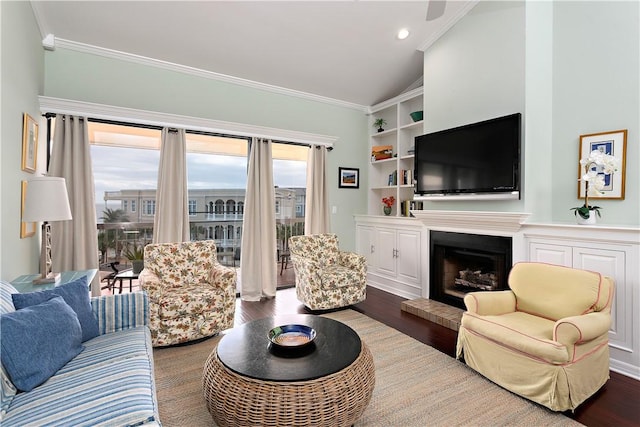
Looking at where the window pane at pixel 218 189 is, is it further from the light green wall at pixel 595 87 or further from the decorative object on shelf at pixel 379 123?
the light green wall at pixel 595 87

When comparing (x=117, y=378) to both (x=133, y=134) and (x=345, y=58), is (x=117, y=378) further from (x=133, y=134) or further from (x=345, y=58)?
(x=345, y=58)

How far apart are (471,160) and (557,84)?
109cm

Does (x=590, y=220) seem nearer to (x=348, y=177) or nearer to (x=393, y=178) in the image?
(x=393, y=178)

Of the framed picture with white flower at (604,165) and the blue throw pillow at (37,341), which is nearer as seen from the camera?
the blue throw pillow at (37,341)

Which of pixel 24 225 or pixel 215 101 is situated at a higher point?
pixel 215 101

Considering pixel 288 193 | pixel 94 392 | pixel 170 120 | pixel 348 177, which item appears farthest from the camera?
pixel 348 177

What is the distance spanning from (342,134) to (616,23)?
3.43 meters

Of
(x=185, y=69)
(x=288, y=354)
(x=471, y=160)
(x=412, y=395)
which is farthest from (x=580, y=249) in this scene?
(x=185, y=69)

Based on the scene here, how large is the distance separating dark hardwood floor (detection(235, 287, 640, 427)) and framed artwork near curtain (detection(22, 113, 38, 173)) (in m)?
2.40

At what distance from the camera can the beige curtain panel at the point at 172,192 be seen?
385cm

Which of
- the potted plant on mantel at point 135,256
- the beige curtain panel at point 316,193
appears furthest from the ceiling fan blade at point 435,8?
the potted plant on mantel at point 135,256

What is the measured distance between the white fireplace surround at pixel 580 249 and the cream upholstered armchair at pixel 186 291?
8.30 ft

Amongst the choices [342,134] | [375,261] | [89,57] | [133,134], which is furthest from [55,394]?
[342,134]

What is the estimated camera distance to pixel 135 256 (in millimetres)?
3764
